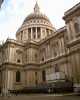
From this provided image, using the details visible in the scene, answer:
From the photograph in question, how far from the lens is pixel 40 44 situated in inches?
1508

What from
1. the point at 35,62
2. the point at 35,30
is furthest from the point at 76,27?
the point at 35,30

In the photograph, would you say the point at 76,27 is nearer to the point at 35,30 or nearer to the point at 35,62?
the point at 35,62

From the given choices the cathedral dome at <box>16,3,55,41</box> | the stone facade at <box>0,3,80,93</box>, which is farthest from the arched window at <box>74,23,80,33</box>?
the cathedral dome at <box>16,3,55,41</box>

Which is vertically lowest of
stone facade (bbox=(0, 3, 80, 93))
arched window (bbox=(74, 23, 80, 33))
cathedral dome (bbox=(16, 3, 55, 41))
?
stone facade (bbox=(0, 3, 80, 93))

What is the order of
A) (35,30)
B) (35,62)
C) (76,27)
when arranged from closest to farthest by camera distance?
(76,27) → (35,62) → (35,30)

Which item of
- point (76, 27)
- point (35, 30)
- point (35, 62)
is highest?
point (35, 30)

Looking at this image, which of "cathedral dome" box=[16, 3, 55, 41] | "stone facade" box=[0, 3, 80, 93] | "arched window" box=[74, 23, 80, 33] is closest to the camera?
"arched window" box=[74, 23, 80, 33]

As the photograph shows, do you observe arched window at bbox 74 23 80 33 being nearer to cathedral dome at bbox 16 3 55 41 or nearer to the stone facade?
the stone facade

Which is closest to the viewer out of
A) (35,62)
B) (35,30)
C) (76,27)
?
(76,27)

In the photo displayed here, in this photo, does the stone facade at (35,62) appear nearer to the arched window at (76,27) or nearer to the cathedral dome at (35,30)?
the arched window at (76,27)

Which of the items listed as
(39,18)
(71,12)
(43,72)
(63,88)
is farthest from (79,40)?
(39,18)

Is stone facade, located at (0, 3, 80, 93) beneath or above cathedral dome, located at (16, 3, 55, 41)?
beneath

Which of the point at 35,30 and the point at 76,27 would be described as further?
the point at 35,30

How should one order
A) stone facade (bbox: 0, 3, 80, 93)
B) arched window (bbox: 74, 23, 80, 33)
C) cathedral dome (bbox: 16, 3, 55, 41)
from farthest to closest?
cathedral dome (bbox: 16, 3, 55, 41), stone facade (bbox: 0, 3, 80, 93), arched window (bbox: 74, 23, 80, 33)
